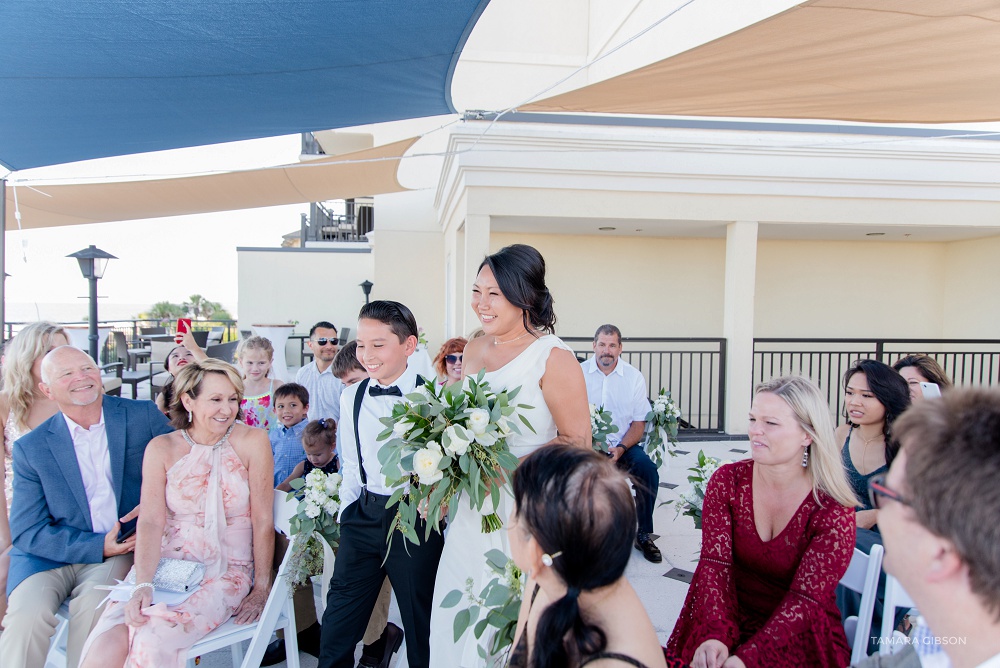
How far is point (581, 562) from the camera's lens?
3.93 ft

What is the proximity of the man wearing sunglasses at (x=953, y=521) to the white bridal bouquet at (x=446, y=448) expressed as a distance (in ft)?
3.81

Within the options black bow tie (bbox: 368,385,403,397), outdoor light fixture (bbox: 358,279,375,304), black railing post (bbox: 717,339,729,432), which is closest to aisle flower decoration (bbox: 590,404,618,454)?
black bow tie (bbox: 368,385,403,397)

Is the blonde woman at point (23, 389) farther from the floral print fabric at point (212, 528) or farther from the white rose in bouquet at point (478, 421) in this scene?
the white rose in bouquet at point (478, 421)

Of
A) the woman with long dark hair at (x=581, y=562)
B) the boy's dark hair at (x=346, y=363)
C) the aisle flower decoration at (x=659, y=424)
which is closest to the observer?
the woman with long dark hair at (x=581, y=562)

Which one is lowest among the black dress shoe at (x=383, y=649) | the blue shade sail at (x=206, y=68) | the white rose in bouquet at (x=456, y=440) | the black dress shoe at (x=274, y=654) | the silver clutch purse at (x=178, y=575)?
the black dress shoe at (x=274, y=654)

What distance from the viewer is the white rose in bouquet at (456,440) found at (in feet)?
6.03

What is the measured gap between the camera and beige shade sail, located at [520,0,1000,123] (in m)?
2.84

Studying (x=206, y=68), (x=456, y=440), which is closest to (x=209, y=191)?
(x=206, y=68)

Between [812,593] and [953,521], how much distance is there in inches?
47.0

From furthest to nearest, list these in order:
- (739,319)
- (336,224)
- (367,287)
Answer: (336,224)
(367,287)
(739,319)

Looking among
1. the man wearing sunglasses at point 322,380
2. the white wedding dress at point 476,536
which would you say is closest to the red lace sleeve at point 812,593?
the white wedding dress at point 476,536

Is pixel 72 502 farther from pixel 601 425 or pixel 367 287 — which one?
pixel 367 287

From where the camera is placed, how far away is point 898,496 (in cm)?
95

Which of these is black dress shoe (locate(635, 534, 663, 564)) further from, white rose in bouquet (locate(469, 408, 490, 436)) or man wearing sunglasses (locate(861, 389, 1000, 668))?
man wearing sunglasses (locate(861, 389, 1000, 668))
